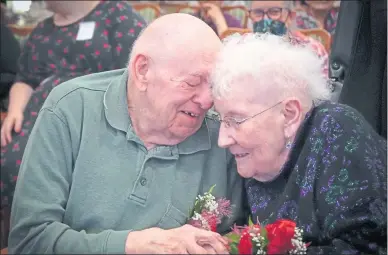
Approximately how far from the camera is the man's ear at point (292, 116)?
1.17 m

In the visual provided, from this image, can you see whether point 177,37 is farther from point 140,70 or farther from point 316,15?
point 316,15

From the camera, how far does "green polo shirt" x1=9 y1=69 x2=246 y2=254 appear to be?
1106mm

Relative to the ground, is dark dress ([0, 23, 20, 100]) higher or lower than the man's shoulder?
lower

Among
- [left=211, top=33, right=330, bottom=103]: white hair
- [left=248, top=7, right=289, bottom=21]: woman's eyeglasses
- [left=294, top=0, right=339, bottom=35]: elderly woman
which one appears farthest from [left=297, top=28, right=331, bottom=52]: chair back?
[left=211, top=33, right=330, bottom=103]: white hair

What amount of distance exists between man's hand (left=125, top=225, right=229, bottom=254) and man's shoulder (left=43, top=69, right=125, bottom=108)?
0.37 meters

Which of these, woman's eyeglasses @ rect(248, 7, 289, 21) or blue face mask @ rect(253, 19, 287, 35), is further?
woman's eyeglasses @ rect(248, 7, 289, 21)

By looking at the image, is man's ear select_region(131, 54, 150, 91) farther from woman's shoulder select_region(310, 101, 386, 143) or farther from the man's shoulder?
woman's shoulder select_region(310, 101, 386, 143)

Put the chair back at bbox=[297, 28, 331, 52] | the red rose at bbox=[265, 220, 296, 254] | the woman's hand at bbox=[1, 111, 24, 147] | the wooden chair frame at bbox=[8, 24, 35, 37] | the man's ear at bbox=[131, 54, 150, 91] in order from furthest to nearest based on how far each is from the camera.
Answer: the chair back at bbox=[297, 28, 331, 52], the wooden chair frame at bbox=[8, 24, 35, 37], the woman's hand at bbox=[1, 111, 24, 147], the man's ear at bbox=[131, 54, 150, 91], the red rose at bbox=[265, 220, 296, 254]

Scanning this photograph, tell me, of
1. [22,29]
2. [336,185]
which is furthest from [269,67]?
[22,29]

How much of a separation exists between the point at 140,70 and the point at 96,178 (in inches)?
10.8

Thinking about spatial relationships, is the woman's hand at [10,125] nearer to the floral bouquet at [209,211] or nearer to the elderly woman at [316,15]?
the floral bouquet at [209,211]

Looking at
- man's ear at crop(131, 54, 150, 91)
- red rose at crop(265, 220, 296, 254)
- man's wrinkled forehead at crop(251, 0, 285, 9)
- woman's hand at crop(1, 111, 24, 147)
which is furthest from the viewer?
man's wrinkled forehead at crop(251, 0, 285, 9)

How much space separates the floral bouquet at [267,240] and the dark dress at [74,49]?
101 cm

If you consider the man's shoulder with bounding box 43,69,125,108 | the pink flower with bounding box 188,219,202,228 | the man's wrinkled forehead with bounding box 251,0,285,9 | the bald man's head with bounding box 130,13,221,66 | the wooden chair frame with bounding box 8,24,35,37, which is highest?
the bald man's head with bounding box 130,13,221,66
